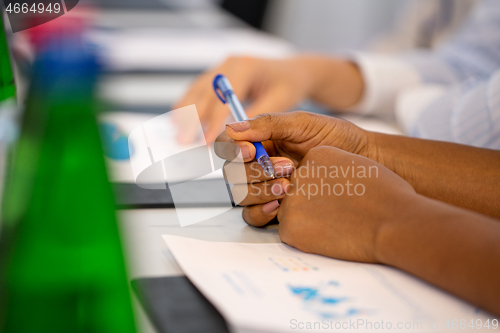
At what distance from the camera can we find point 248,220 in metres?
0.39

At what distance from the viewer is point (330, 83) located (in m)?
0.79

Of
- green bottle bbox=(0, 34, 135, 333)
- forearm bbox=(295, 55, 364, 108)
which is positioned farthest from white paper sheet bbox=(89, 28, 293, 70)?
green bottle bbox=(0, 34, 135, 333)

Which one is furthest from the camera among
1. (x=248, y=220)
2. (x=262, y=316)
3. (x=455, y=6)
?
(x=455, y=6)

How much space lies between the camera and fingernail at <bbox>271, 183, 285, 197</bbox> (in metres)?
0.37

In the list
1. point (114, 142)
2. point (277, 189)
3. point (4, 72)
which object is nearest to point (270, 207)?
point (277, 189)

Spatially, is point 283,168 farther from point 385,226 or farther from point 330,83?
point 330,83

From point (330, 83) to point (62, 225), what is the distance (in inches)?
23.1

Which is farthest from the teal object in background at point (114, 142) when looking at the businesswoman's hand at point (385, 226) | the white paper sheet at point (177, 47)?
the white paper sheet at point (177, 47)

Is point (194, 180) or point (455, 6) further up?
point (455, 6)

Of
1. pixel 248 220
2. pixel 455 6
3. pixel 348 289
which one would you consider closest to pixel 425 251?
pixel 348 289

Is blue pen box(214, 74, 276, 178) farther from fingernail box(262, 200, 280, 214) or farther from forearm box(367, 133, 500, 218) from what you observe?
forearm box(367, 133, 500, 218)

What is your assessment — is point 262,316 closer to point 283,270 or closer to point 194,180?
point 283,270

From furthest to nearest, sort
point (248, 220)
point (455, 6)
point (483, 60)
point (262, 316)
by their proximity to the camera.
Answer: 1. point (455, 6)
2. point (483, 60)
3. point (248, 220)
4. point (262, 316)

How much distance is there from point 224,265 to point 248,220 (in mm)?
88
